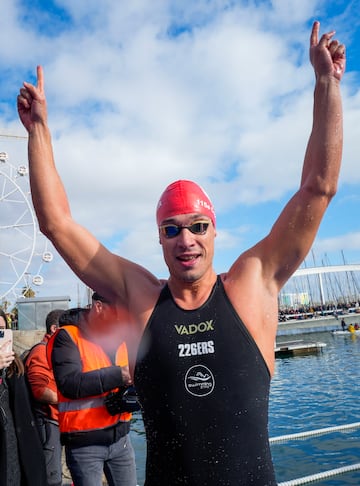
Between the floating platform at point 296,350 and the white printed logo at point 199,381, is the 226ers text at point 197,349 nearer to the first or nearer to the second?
the white printed logo at point 199,381

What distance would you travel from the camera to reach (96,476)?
11.3 ft

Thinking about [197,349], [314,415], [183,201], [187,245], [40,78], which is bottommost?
[314,415]

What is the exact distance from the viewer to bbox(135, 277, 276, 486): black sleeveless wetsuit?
195 cm

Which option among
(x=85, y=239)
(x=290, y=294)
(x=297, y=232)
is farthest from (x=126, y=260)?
(x=290, y=294)

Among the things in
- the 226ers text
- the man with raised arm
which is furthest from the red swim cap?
the 226ers text

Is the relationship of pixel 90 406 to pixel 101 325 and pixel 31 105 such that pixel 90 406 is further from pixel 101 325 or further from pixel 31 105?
pixel 31 105

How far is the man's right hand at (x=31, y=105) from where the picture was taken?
2283 mm

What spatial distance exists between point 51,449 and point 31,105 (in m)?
3.44

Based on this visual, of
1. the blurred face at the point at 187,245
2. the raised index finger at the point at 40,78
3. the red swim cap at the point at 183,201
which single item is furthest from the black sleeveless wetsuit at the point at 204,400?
the raised index finger at the point at 40,78

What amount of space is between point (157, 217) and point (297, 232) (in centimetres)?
74

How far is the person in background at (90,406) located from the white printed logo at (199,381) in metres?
1.44

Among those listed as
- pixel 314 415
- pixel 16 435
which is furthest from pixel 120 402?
pixel 314 415

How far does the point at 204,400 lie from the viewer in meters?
1.99

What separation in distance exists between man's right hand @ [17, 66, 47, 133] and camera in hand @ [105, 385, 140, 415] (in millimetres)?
2458
